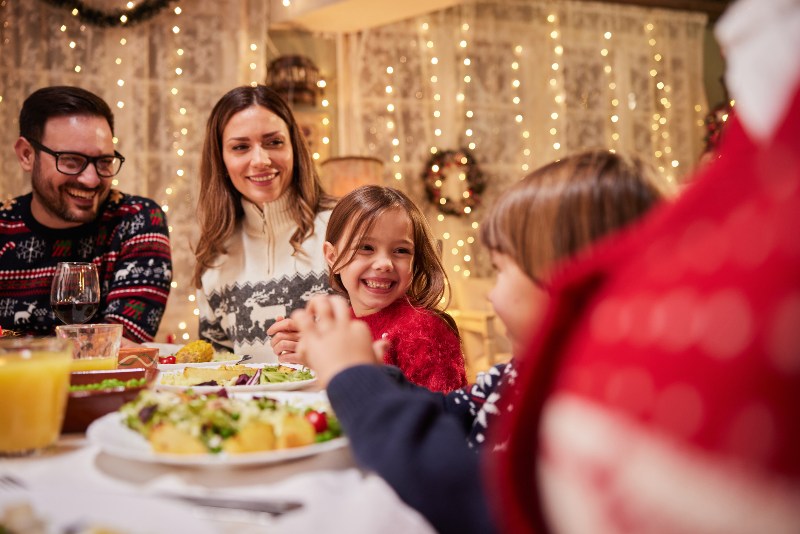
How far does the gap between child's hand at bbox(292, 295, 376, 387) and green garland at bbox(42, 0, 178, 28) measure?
441 cm

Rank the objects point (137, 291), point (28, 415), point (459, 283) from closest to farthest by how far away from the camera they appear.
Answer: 1. point (28, 415)
2. point (137, 291)
3. point (459, 283)

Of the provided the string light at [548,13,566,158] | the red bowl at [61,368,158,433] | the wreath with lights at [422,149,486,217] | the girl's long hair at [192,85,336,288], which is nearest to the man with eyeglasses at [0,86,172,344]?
the girl's long hair at [192,85,336,288]

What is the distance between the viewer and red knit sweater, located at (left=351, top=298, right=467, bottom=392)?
1.73 m

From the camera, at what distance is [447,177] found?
5527 mm

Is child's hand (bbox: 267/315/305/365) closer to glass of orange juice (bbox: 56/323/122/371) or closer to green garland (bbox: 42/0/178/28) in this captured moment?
glass of orange juice (bbox: 56/323/122/371)

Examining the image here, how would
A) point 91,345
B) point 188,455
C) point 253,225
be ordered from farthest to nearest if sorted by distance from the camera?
point 253,225
point 91,345
point 188,455

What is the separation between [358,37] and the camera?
5.37 metres

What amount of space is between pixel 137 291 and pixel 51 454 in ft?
5.78

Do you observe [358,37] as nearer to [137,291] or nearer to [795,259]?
[137,291]

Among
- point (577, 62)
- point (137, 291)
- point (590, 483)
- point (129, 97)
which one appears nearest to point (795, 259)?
point (590, 483)

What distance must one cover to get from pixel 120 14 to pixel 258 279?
2.99 metres

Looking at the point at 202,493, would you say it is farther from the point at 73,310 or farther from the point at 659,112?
the point at 659,112

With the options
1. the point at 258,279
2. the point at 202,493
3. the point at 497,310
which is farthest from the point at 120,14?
the point at 202,493

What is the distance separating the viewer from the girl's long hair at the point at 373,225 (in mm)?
2008
